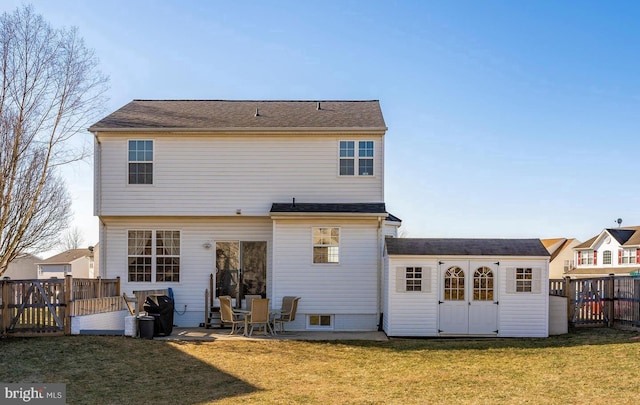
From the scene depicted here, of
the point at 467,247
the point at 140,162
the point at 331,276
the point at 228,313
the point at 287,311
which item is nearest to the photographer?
the point at 467,247

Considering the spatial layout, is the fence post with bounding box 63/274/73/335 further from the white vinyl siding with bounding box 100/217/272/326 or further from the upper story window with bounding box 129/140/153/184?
the upper story window with bounding box 129/140/153/184

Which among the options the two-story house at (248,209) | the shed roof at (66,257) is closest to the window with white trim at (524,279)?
the two-story house at (248,209)

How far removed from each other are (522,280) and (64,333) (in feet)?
38.8

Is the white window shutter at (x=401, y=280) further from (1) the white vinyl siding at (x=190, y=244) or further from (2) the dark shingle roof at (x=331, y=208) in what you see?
(1) the white vinyl siding at (x=190, y=244)

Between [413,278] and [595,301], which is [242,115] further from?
[595,301]

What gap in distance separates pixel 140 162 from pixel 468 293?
10444 mm

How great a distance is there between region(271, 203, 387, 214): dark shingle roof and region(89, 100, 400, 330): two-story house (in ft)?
0.10

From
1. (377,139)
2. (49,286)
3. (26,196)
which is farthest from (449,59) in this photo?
(26,196)

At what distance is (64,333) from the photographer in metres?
13.3

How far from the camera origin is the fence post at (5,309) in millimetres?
12953

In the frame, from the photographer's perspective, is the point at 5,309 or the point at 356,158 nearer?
the point at 5,309

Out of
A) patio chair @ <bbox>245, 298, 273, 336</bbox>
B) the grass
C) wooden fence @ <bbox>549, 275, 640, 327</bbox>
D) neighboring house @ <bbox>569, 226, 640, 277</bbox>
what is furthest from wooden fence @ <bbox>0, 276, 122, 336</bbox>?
neighboring house @ <bbox>569, 226, 640, 277</bbox>

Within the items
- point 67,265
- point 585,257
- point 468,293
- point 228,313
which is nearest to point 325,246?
point 228,313

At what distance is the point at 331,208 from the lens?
52.7 ft
